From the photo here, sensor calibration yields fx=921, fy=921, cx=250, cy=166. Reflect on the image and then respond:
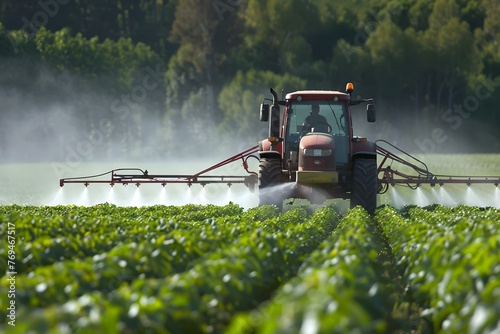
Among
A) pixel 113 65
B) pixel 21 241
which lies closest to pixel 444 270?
pixel 21 241

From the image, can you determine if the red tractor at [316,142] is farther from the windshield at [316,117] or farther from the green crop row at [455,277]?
the green crop row at [455,277]

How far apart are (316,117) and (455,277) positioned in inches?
539

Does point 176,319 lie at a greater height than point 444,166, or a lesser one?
greater

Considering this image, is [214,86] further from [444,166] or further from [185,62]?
[444,166]

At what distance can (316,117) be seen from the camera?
20391 millimetres

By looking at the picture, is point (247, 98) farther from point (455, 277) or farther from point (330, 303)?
point (330, 303)

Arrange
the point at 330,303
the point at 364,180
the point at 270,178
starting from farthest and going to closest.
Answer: the point at 270,178 → the point at 364,180 → the point at 330,303

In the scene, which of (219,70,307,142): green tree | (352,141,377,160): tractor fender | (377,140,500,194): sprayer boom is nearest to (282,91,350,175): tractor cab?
(352,141,377,160): tractor fender

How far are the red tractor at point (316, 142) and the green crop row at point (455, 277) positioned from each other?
9.18 meters

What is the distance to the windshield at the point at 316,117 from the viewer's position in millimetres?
20328

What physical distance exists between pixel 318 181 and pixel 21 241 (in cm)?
952

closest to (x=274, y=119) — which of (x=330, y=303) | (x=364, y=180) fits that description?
(x=364, y=180)

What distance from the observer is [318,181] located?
61.6ft

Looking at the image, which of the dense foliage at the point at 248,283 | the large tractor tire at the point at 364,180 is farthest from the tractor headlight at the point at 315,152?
the dense foliage at the point at 248,283
